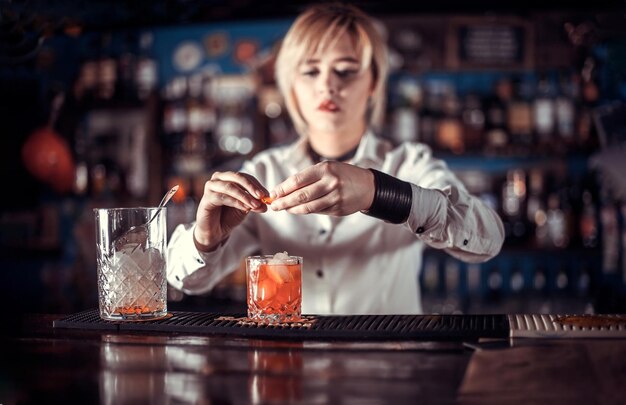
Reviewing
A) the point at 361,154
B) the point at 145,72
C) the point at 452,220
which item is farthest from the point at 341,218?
the point at 145,72

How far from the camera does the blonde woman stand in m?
2.03

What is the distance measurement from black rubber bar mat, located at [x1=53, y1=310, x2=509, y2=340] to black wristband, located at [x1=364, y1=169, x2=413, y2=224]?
233 millimetres

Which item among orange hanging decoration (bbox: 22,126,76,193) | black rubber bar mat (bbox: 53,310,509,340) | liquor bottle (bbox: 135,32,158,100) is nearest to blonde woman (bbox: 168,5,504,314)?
black rubber bar mat (bbox: 53,310,509,340)

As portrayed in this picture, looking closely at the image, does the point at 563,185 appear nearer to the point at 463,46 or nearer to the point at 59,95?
the point at 463,46

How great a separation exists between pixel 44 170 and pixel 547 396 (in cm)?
508

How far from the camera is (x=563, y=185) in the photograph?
16.1 ft

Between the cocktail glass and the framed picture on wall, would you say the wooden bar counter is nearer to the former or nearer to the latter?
the cocktail glass

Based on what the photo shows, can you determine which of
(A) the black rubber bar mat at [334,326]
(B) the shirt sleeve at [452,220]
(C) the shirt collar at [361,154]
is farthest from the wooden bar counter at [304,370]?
(C) the shirt collar at [361,154]

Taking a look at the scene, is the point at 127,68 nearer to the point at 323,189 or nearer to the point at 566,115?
the point at 566,115

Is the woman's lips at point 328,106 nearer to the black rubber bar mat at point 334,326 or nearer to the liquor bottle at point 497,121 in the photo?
the black rubber bar mat at point 334,326

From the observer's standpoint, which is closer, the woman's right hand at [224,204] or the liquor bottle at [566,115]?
the woman's right hand at [224,204]

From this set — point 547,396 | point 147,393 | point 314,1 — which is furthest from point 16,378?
point 314,1

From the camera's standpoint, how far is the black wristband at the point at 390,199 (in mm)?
1625

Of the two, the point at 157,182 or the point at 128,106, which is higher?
the point at 128,106
